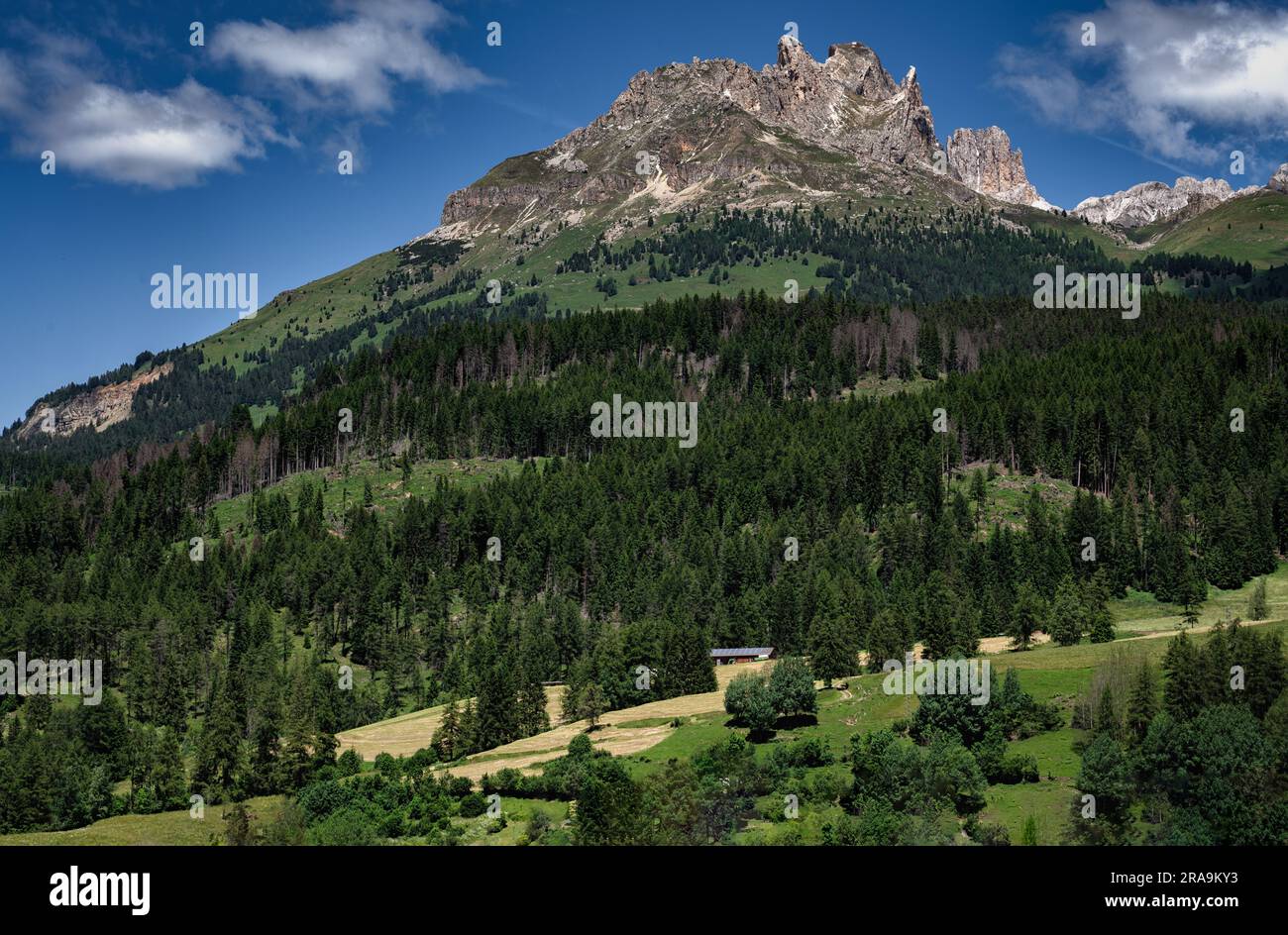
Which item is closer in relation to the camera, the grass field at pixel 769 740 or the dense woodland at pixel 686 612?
the grass field at pixel 769 740

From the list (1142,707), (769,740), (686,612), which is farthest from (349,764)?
(1142,707)

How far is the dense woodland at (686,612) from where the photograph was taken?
71.4m

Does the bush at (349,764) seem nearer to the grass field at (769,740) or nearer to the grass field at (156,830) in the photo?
the grass field at (769,740)

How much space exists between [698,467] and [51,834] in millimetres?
133209

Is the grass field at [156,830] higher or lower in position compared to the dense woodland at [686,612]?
lower

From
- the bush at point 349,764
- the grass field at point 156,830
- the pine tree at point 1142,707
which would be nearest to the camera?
the pine tree at point 1142,707

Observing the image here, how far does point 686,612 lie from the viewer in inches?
5709

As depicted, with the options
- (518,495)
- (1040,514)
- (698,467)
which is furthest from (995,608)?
(518,495)

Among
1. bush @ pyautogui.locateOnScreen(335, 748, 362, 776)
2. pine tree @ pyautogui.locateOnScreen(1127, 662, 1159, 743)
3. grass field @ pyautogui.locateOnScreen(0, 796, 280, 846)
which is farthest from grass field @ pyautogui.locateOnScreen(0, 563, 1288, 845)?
pine tree @ pyautogui.locateOnScreen(1127, 662, 1159, 743)

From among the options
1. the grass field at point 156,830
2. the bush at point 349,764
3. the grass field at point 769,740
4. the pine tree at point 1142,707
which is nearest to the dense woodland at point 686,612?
the pine tree at point 1142,707

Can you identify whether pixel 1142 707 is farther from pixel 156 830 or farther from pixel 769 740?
pixel 156 830

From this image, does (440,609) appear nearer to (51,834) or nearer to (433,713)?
(433,713)

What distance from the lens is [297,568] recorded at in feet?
543

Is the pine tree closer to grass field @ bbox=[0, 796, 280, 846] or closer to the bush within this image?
the bush
